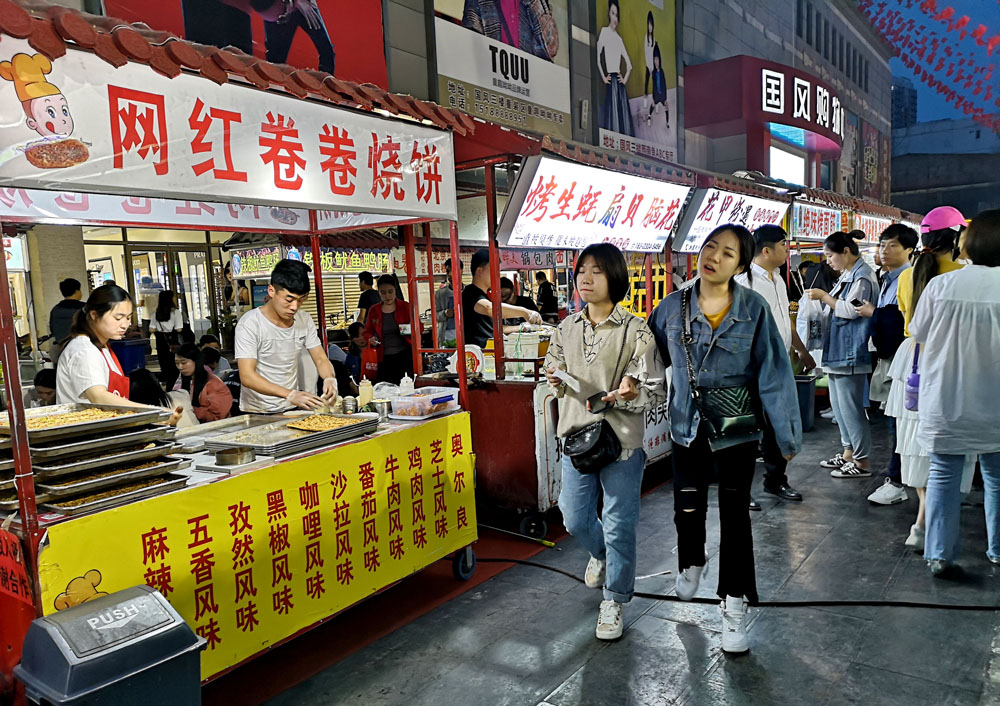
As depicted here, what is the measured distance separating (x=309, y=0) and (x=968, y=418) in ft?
22.2

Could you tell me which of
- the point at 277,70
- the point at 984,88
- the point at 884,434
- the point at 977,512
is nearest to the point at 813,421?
the point at 884,434

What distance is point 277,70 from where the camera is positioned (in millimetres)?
3074

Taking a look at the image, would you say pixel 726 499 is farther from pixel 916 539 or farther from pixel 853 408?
pixel 853 408

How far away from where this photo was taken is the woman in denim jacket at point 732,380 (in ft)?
10.2

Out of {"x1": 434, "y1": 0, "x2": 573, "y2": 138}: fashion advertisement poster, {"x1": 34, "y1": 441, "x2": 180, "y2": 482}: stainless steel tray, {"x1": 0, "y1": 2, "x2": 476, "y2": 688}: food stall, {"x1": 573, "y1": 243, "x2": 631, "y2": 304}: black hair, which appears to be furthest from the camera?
{"x1": 434, "y1": 0, "x2": 573, "y2": 138}: fashion advertisement poster

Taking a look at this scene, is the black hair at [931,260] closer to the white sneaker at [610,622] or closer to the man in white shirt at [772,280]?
the man in white shirt at [772,280]

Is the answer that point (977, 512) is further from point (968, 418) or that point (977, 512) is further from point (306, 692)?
point (306, 692)

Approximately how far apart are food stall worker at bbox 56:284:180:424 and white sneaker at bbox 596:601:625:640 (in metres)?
2.57

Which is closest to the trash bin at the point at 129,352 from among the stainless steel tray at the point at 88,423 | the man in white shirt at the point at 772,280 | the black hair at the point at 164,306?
the black hair at the point at 164,306

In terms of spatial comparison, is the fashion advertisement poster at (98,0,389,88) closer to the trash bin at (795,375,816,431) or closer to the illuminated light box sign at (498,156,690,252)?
the illuminated light box sign at (498,156,690,252)

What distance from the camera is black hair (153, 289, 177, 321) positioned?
1030 cm

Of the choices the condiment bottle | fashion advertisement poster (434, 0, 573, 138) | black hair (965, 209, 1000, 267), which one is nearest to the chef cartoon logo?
the condiment bottle

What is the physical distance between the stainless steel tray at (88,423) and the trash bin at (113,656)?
845 mm

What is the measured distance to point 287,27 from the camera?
651 cm
